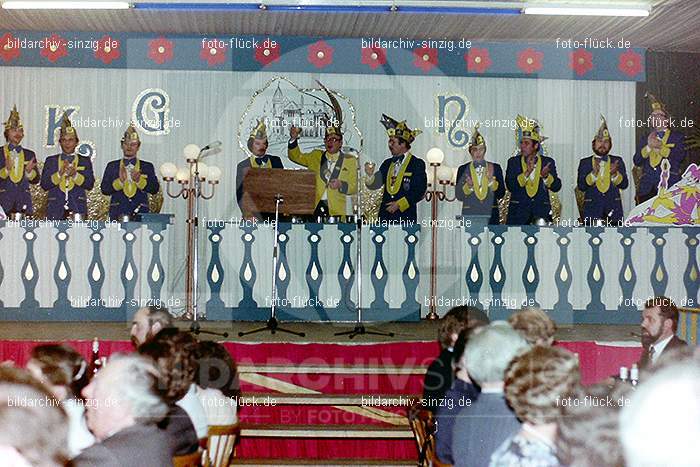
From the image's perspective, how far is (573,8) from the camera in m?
9.18

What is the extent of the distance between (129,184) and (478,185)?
170 inches

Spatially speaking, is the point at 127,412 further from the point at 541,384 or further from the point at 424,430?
the point at 424,430

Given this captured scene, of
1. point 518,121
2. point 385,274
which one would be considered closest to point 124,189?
point 385,274

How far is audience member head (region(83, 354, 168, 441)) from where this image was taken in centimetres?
266

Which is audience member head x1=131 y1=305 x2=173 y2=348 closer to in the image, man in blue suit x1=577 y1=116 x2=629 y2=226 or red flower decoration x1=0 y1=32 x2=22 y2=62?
man in blue suit x1=577 y1=116 x2=629 y2=226

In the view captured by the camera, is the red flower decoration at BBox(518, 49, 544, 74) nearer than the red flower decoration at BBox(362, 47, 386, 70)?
No

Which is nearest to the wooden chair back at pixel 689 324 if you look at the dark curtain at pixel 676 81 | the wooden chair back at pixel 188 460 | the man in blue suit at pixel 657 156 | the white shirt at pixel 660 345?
the white shirt at pixel 660 345

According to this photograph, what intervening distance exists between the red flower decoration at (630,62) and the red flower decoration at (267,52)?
4.59 m

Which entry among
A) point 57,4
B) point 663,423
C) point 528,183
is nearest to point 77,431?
point 663,423

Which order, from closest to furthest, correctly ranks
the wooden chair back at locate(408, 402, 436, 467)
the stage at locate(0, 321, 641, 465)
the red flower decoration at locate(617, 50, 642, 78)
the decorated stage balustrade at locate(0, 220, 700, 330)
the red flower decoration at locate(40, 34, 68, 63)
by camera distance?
the wooden chair back at locate(408, 402, 436, 467), the stage at locate(0, 321, 641, 465), the decorated stage balustrade at locate(0, 220, 700, 330), the red flower decoration at locate(40, 34, 68, 63), the red flower decoration at locate(617, 50, 642, 78)

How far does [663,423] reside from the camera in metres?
1.99

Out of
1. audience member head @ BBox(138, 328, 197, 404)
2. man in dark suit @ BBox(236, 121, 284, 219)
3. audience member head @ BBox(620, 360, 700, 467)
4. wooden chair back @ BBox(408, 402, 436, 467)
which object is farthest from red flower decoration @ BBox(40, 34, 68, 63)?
audience member head @ BBox(620, 360, 700, 467)

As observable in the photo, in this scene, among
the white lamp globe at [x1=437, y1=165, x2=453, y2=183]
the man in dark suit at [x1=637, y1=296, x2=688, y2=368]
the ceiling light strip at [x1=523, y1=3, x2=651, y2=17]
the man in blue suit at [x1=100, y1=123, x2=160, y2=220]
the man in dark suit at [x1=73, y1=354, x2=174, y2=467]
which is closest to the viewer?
the man in dark suit at [x1=73, y1=354, x2=174, y2=467]

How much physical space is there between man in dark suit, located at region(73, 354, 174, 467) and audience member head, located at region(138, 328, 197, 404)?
30cm
